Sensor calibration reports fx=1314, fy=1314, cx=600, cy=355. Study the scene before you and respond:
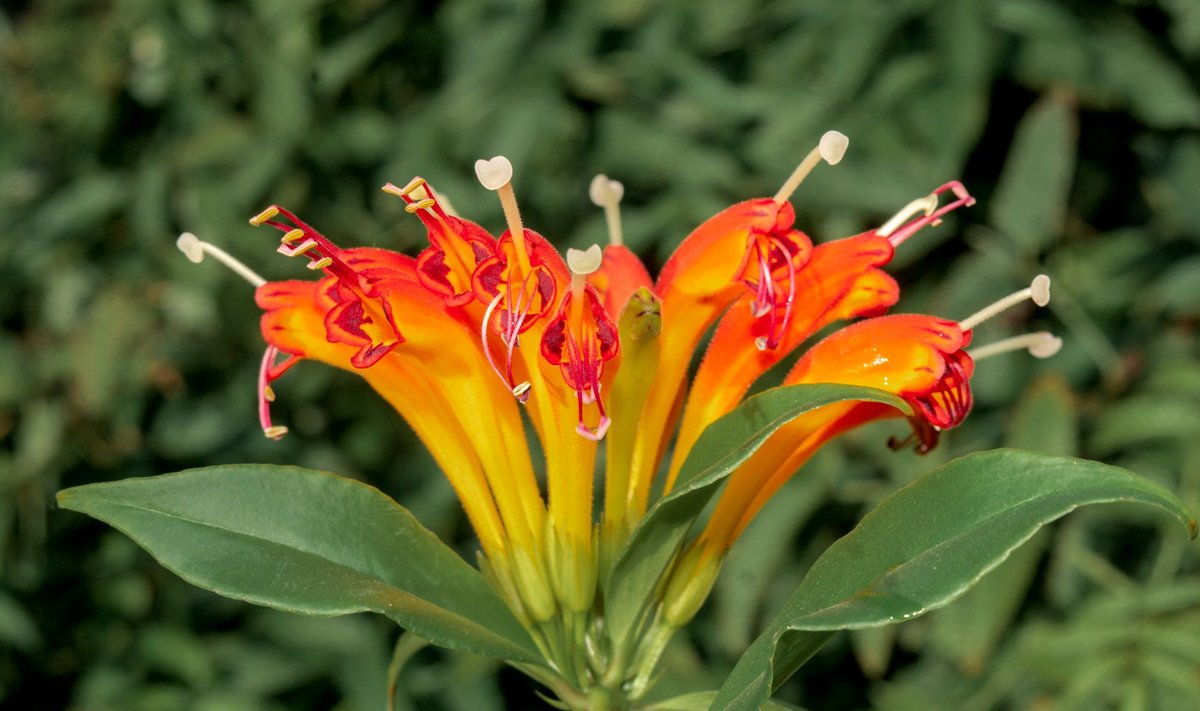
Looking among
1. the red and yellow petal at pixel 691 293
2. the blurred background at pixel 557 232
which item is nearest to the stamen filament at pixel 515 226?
the red and yellow petal at pixel 691 293

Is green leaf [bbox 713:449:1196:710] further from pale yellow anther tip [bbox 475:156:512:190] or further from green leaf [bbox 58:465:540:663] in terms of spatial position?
pale yellow anther tip [bbox 475:156:512:190]

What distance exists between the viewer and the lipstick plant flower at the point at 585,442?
680 mm

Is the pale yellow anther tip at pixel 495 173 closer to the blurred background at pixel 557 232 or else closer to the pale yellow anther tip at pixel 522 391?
the pale yellow anther tip at pixel 522 391

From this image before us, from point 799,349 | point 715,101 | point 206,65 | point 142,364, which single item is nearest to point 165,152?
point 206,65

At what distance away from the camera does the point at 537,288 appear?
28.3 inches

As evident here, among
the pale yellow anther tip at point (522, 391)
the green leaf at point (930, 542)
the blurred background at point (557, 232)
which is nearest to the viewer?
the green leaf at point (930, 542)

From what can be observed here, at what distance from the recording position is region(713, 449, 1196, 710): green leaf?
1.99ft

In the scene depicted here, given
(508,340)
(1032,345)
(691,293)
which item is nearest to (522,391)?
(508,340)

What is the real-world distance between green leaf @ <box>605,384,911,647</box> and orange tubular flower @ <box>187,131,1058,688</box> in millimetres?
27

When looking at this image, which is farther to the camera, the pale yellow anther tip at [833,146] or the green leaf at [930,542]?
the pale yellow anther tip at [833,146]

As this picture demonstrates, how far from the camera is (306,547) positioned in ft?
2.44

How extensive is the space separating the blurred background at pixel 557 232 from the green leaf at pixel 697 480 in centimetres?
A: 94

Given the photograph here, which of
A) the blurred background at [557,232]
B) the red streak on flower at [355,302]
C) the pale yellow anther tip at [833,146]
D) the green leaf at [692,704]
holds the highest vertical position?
the pale yellow anther tip at [833,146]

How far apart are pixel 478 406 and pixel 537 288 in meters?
0.10
